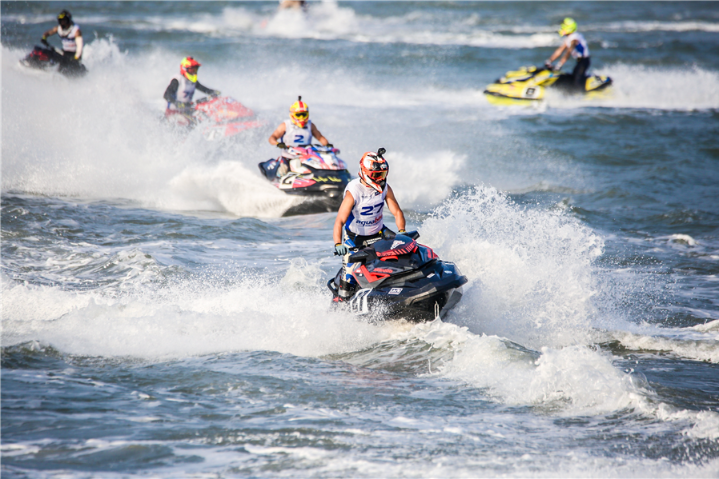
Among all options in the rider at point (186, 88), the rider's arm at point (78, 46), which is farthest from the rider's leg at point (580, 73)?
the rider's arm at point (78, 46)

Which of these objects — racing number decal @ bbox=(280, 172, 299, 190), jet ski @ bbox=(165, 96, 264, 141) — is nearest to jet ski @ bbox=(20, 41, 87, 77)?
jet ski @ bbox=(165, 96, 264, 141)

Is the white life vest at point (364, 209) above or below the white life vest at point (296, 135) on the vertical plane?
below

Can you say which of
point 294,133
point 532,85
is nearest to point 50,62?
point 294,133

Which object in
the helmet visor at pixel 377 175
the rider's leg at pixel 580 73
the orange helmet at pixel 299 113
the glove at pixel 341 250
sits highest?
the rider's leg at pixel 580 73

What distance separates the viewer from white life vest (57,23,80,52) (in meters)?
16.9

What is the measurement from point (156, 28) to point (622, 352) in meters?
39.8

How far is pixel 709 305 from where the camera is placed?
26.0 feet

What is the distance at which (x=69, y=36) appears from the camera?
17000 mm

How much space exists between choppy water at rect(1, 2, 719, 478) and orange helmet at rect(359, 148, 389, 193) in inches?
62.0

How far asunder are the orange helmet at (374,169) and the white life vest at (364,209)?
10cm

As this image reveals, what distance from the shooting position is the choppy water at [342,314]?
4.36 m

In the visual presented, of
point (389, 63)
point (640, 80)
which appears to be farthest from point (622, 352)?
point (389, 63)

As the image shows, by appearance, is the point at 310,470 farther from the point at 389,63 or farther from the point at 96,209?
the point at 389,63

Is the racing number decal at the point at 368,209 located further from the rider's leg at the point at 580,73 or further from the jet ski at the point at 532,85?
the rider's leg at the point at 580,73
